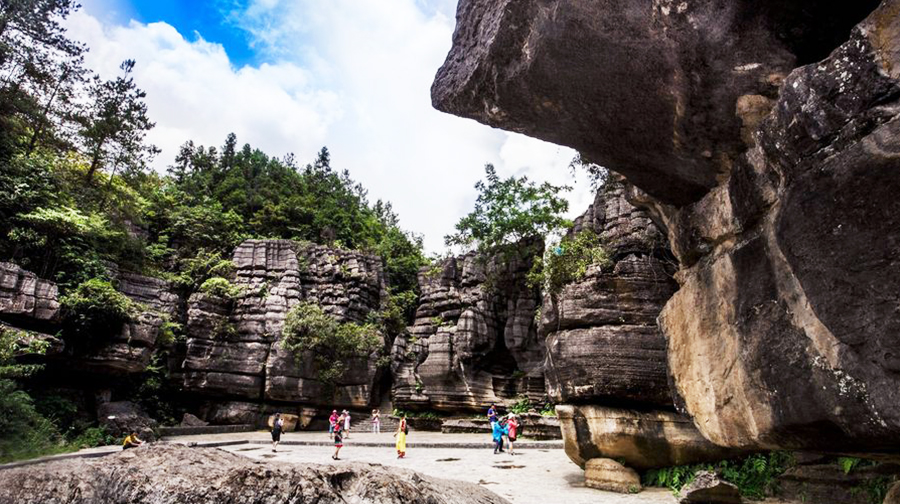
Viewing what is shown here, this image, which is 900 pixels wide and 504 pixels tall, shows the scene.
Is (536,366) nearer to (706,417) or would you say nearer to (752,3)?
(706,417)

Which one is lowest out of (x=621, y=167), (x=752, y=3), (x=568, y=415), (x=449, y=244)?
(x=568, y=415)

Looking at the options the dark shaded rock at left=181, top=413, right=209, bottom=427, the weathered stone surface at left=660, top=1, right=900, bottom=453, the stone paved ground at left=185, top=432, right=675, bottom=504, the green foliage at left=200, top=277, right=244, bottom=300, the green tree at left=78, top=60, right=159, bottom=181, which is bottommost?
the stone paved ground at left=185, top=432, right=675, bottom=504

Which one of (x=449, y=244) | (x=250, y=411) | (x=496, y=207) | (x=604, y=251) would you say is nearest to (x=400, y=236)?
(x=449, y=244)

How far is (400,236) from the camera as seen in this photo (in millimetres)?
39906

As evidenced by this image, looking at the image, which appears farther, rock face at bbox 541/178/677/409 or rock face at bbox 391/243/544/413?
rock face at bbox 391/243/544/413

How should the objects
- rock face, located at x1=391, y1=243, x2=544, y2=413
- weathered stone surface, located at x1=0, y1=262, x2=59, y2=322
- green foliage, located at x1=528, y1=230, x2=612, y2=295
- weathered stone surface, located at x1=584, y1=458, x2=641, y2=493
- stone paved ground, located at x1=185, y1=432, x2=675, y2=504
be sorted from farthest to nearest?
rock face, located at x1=391, y1=243, x2=544, y2=413, weathered stone surface, located at x1=0, y1=262, x2=59, y2=322, green foliage, located at x1=528, y1=230, x2=612, y2=295, weathered stone surface, located at x1=584, y1=458, x2=641, y2=493, stone paved ground, located at x1=185, y1=432, x2=675, y2=504

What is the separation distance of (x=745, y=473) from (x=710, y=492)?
176cm

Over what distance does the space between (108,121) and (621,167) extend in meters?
27.9

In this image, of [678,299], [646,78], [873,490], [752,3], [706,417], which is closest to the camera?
[752,3]

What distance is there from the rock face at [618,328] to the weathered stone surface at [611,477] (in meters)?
1.21

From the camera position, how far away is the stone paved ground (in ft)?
28.6

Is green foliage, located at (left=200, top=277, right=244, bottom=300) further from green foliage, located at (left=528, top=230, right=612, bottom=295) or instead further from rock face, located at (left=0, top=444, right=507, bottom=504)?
rock face, located at (left=0, top=444, right=507, bottom=504)

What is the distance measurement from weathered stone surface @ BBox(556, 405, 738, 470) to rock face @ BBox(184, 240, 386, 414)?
1884 centimetres

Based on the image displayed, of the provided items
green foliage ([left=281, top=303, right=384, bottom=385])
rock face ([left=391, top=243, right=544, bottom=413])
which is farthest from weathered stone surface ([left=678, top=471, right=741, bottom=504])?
green foliage ([left=281, top=303, right=384, bottom=385])
